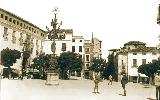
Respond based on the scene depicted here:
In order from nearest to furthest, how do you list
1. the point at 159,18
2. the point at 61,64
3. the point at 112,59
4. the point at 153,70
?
1. the point at 159,18
2. the point at 153,70
3. the point at 61,64
4. the point at 112,59

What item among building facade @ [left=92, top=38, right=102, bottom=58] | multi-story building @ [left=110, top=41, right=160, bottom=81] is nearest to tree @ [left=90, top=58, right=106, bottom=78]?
multi-story building @ [left=110, top=41, right=160, bottom=81]

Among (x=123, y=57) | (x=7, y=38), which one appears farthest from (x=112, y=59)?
(x=7, y=38)

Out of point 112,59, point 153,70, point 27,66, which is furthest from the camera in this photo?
point 112,59

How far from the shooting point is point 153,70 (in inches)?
1849

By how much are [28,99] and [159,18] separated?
7592 millimetres

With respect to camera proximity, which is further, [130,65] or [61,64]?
[130,65]

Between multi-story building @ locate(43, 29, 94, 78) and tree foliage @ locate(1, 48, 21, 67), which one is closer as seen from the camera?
tree foliage @ locate(1, 48, 21, 67)

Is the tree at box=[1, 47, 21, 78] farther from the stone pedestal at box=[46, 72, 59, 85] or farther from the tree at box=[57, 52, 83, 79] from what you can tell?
the stone pedestal at box=[46, 72, 59, 85]

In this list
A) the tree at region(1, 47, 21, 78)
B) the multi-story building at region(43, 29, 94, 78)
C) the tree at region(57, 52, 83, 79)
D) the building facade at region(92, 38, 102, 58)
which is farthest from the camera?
the building facade at region(92, 38, 102, 58)

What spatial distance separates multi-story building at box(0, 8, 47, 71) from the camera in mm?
47188

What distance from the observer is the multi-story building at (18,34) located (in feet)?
155

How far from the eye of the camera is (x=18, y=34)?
172 ft

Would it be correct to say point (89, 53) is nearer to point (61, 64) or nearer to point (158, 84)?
point (61, 64)

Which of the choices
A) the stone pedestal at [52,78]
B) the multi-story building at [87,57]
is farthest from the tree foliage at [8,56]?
the multi-story building at [87,57]
